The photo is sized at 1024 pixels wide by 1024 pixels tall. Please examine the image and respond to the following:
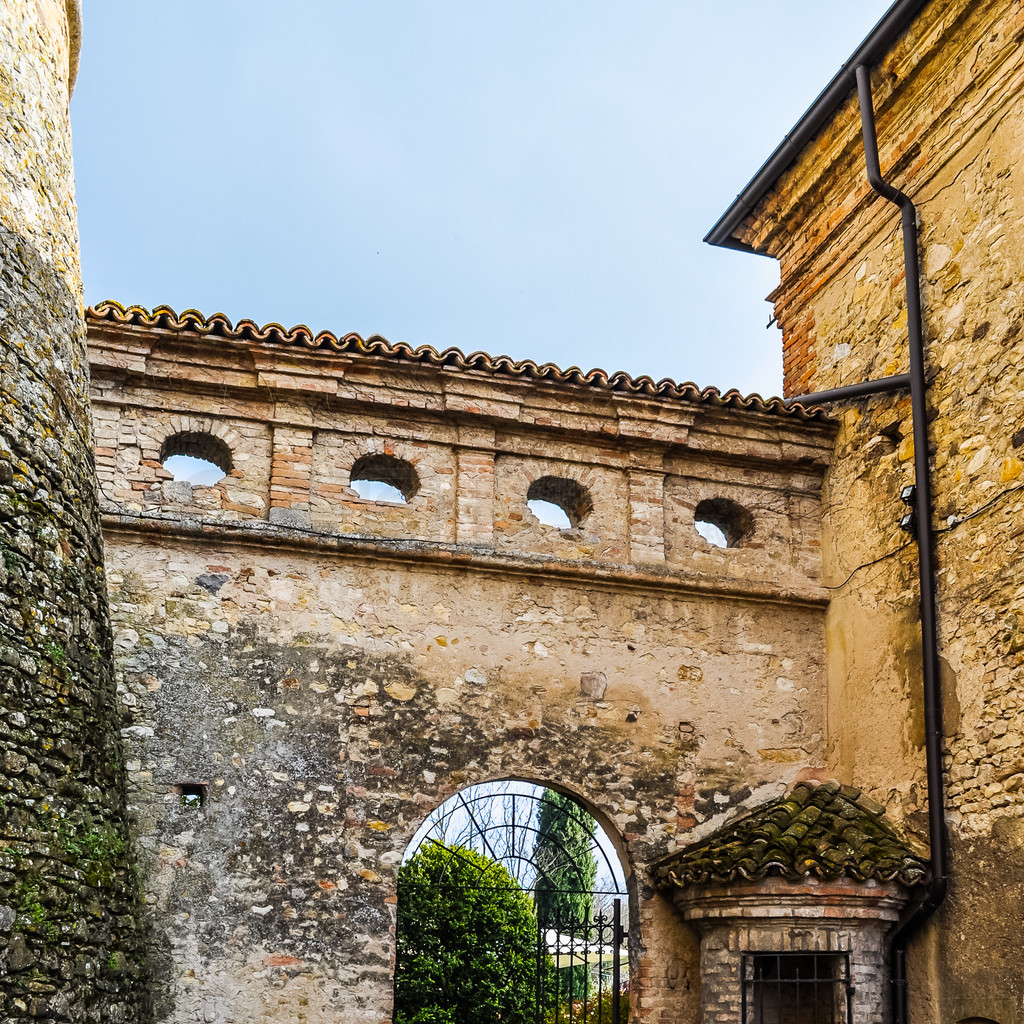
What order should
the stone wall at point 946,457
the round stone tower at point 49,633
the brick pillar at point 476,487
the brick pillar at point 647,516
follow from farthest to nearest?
the brick pillar at point 647,516 < the brick pillar at point 476,487 < the stone wall at point 946,457 < the round stone tower at point 49,633

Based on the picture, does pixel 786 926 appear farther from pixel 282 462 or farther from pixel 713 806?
pixel 282 462

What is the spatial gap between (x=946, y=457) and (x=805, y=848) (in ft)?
8.58

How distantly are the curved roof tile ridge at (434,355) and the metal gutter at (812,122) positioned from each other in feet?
6.68

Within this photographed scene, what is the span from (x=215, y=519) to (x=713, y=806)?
12.6 ft

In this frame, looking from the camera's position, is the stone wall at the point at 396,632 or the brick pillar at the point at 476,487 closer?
the stone wall at the point at 396,632

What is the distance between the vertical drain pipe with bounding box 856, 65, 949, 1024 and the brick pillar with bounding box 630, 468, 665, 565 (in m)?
1.77

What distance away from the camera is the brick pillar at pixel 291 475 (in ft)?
24.8

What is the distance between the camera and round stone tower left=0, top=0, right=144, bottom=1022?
14.5 ft

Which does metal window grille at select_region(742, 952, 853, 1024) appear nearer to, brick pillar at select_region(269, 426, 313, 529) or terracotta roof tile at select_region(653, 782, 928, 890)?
terracotta roof tile at select_region(653, 782, 928, 890)

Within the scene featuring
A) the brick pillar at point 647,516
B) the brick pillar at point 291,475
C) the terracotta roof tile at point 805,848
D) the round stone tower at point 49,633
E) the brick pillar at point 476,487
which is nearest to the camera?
the round stone tower at point 49,633

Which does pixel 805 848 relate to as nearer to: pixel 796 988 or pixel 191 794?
pixel 796 988

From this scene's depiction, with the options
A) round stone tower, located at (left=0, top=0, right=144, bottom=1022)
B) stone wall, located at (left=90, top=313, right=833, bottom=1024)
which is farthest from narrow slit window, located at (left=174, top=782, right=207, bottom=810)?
round stone tower, located at (left=0, top=0, right=144, bottom=1022)

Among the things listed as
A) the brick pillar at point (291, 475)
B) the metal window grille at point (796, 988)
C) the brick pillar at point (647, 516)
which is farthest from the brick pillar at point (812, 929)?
the brick pillar at point (291, 475)

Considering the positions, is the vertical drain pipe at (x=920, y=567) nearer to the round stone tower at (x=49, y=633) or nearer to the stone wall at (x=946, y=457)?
the stone wall at (x=946, y=457)
